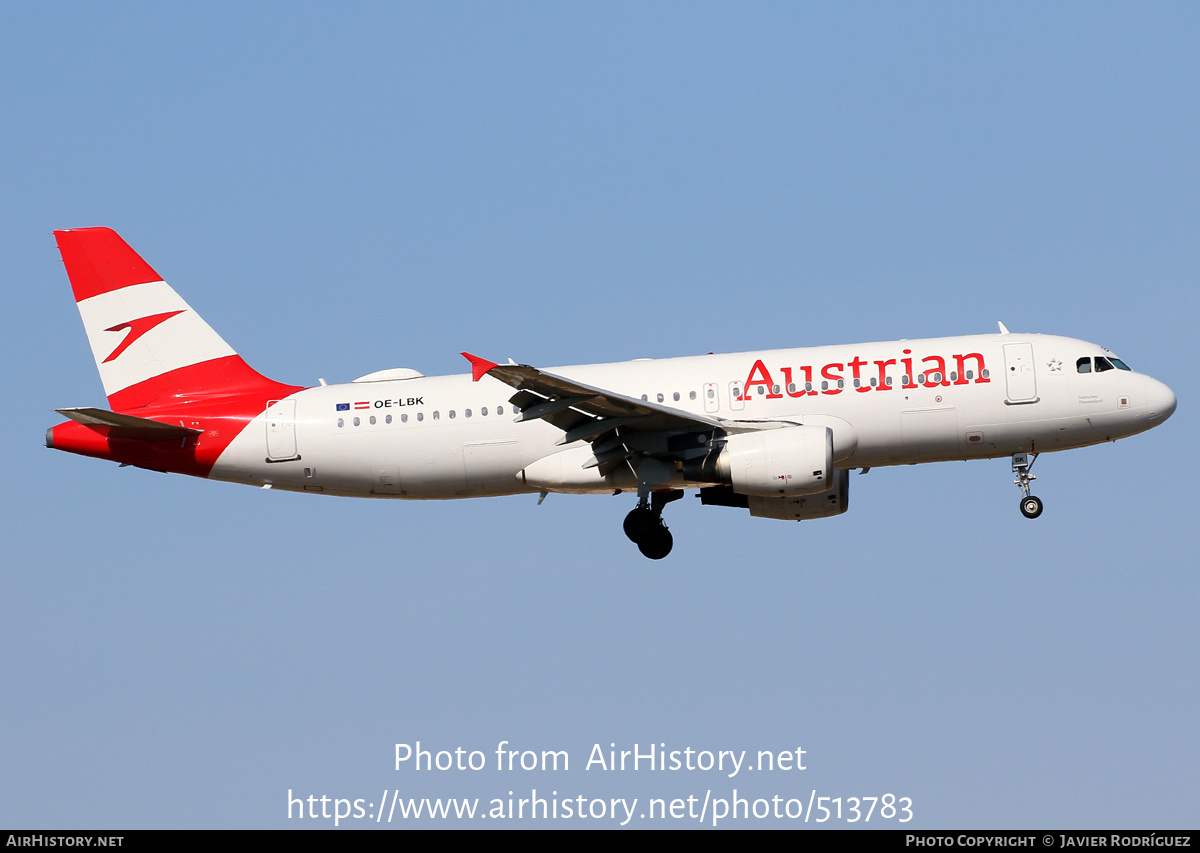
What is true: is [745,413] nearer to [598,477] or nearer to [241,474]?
[598,477]

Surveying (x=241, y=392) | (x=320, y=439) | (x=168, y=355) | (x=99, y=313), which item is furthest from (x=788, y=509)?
(x=99, y=313)

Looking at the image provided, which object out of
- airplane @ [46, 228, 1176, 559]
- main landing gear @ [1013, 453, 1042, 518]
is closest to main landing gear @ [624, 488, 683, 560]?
airplane @ [46, 228, 1176, 559]

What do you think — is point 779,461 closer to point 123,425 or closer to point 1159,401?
point 1159,401

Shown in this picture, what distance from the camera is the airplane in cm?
2891

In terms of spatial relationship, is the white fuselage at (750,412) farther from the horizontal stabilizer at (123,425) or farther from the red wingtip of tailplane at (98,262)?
the red wingtip of tailplane at (98,262)

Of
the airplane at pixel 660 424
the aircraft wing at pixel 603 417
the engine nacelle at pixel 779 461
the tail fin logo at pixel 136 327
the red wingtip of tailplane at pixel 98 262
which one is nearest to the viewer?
the aircraft wing at pixel 603 417

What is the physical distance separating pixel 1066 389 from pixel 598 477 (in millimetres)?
10488

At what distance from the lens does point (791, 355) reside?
30062 millimetres

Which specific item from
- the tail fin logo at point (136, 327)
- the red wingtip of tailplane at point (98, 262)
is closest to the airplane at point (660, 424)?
the tail fin logo at point (136, 327)

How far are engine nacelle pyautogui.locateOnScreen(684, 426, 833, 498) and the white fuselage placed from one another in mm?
1109

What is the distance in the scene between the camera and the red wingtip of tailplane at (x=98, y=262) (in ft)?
109

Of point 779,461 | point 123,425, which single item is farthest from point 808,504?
point 123,425

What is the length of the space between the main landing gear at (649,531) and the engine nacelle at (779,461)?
284 centimetres

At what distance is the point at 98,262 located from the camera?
33.4m
